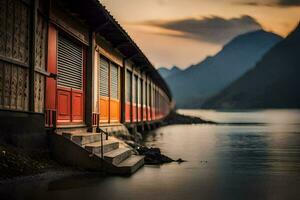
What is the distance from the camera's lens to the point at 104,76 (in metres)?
18.7

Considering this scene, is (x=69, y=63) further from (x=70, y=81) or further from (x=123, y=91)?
(x=123, y=91)

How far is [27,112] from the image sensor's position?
10.2 m

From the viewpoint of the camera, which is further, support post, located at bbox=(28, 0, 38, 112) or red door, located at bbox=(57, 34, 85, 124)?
red door, located at bbox=(57, 34, 85, 124)

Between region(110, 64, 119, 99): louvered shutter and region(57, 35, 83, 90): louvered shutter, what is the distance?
5.38m

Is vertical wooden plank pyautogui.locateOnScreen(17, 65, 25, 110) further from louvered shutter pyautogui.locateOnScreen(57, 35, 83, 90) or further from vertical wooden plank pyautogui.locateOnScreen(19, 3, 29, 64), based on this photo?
louvered shutter pyautogui.locateOnScreen(57, 35, 83, 90)

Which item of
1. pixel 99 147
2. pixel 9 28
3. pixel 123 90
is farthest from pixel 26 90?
pixel 123 90

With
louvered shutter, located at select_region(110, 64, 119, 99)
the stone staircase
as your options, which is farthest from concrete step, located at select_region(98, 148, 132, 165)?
louvered shutter, located at select_region(110, 64, 119, 99)

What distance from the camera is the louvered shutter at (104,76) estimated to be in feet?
59.5

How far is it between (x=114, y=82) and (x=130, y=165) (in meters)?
10.7

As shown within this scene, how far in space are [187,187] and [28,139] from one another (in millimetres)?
3974

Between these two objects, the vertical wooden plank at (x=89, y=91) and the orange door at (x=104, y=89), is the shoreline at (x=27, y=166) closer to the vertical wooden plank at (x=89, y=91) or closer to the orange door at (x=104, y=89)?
the vertical wooden plank at (x=89, y=91)

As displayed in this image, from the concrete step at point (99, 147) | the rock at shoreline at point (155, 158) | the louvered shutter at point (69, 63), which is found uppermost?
the louvered shutter at point (69, 63)

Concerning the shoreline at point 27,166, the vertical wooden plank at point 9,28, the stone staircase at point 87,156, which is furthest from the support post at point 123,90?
the vertical wooden plank at point 9,28

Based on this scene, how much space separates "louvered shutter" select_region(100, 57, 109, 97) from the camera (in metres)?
18.1
